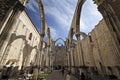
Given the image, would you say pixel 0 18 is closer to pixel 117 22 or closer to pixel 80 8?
pixel 117 22

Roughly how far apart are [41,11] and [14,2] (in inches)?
339

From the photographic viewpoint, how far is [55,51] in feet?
120

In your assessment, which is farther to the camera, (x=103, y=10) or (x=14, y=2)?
(x=14, y=2)

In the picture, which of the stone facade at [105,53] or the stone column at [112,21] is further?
the stone facade at [105,53]

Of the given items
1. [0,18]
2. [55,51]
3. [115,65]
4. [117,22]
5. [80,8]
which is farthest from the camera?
[55,51]

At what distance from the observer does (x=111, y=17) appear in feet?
14.4

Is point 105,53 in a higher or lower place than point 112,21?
lower

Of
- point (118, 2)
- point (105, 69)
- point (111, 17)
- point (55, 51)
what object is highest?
point (55, 51)

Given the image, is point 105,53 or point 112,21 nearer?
point 112,21

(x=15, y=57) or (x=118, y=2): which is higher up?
(x=118, y=2)

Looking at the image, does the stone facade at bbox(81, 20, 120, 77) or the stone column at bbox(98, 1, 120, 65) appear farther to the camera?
the stone facade at bbox(81, 20, 120, 77)

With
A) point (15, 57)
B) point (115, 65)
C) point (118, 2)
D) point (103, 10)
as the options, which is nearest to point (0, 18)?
point (103, 10)

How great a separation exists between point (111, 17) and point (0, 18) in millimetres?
Result: 5799

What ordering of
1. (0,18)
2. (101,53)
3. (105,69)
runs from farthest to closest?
(101,53), (105,69), (0,18)
